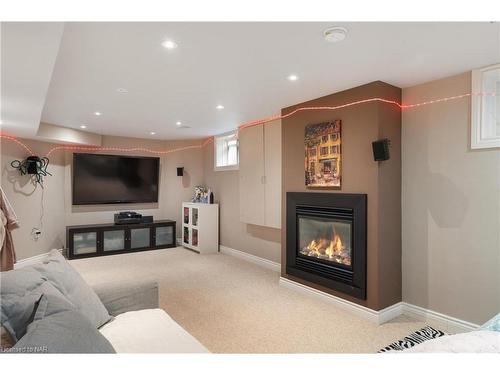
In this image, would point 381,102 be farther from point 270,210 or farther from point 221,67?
point 270,210

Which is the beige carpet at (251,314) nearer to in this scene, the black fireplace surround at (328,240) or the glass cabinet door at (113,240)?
the black fireplace surround at (328,240)

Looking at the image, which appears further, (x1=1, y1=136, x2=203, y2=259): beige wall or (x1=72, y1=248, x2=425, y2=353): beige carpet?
(x1=1, y1=136, x2=203, y2=259): beige wall

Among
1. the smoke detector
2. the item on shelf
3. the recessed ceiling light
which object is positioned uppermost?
the recessed ceiling light

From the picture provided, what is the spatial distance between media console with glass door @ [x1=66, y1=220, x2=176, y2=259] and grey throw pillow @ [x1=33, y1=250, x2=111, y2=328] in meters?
4.02

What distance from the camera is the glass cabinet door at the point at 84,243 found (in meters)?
5.43

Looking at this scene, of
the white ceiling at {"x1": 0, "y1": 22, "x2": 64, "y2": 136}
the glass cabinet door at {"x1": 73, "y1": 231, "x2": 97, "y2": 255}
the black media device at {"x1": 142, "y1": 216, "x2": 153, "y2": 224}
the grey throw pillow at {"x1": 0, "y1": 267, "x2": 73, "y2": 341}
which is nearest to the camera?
the grey throw pillow at {"x1": 0, "y1": 267, "x2": 73, "y2": 341}

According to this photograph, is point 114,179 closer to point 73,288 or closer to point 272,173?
point 272,173

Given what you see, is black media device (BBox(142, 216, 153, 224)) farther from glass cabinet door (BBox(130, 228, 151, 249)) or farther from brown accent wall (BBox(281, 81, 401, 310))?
brown accent wall (BBox(281, 81, 401, 310))

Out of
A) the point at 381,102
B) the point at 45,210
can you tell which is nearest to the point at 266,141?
the point at 381,102

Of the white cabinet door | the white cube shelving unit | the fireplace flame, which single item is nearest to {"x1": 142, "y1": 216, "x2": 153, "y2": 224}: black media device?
the white cube shelving unit

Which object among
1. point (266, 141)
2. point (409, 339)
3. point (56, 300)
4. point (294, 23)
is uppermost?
point (294, 23)

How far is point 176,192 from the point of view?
6699 millimetres

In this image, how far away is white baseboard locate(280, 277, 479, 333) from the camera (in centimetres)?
273
